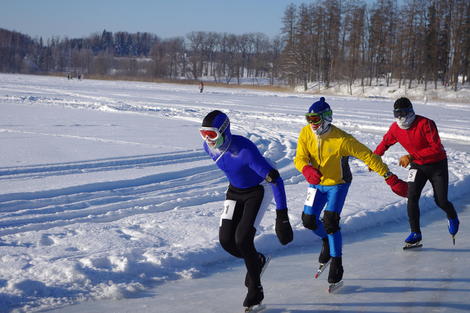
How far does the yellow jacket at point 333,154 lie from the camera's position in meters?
4.23

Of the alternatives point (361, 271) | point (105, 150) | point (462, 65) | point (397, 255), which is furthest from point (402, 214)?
point (462, 65)

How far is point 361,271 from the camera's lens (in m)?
4.70

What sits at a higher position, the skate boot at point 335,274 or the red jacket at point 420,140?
the red jacket at point 420,140

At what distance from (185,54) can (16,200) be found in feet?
386

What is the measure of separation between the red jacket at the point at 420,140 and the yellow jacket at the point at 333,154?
858 millimetres

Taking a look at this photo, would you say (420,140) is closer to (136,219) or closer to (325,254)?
(325,254)

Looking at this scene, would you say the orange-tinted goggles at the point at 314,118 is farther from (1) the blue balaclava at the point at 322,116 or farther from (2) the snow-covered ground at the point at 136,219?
(2) the snow-covered ground at the point at 136,219

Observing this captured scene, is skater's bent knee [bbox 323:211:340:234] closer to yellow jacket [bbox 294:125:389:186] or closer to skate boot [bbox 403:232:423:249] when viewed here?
yellow jacket [bbox 294:125:389:186]

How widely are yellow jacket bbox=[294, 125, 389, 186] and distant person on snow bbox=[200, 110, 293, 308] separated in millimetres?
662

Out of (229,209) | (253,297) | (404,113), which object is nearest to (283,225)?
(229,209)

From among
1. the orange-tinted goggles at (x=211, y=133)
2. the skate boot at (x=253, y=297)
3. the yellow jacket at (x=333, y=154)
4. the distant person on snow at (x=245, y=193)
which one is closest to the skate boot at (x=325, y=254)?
the yellow jacket at (x=333, y=154)

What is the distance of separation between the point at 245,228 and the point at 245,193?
9.6 inches

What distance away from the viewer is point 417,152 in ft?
17.1

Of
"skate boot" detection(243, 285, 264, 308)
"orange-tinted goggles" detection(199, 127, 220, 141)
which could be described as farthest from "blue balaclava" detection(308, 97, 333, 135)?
"skate boot" detection(243, 285, 264, 308)
